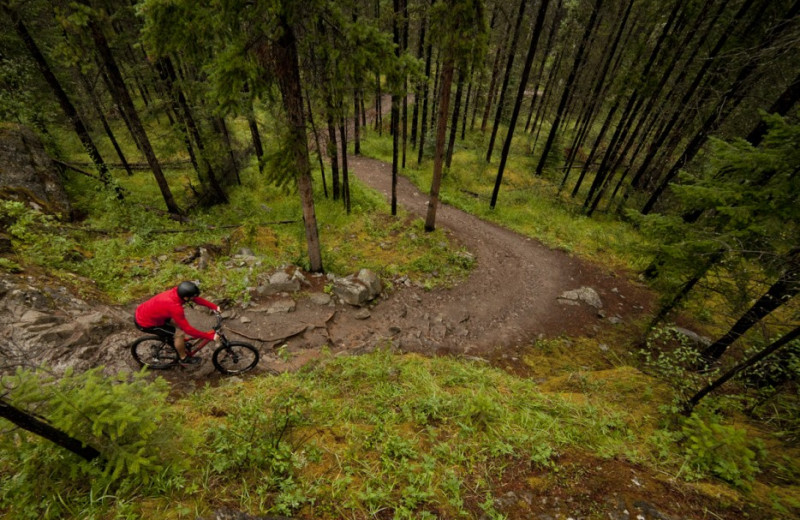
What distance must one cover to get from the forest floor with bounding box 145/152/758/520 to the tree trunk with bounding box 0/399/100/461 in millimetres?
4123

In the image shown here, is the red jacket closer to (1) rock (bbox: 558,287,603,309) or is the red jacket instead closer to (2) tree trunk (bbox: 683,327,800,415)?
(2) tree trunk (bbox: 683,327,800,415)

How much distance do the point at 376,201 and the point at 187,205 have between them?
10242mm

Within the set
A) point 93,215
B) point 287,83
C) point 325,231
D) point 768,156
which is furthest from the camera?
point 325,231

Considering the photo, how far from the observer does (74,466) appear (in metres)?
2.80

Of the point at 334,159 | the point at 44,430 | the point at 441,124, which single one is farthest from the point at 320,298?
the point at 441,124

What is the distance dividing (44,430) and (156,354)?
5.18 meters

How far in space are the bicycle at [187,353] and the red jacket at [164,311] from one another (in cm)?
48

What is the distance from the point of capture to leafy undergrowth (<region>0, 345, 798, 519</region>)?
9.93 feet

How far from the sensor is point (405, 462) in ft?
13.8

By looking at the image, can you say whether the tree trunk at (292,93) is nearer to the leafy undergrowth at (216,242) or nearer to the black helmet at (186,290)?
the leafy undergrowth at (216,242)

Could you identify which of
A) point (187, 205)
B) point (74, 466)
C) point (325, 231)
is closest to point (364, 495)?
point (74, 466)

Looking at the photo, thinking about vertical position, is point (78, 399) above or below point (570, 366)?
above

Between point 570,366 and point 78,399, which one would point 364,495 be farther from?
point 570,366

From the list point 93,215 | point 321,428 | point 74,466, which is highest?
point 74,466
